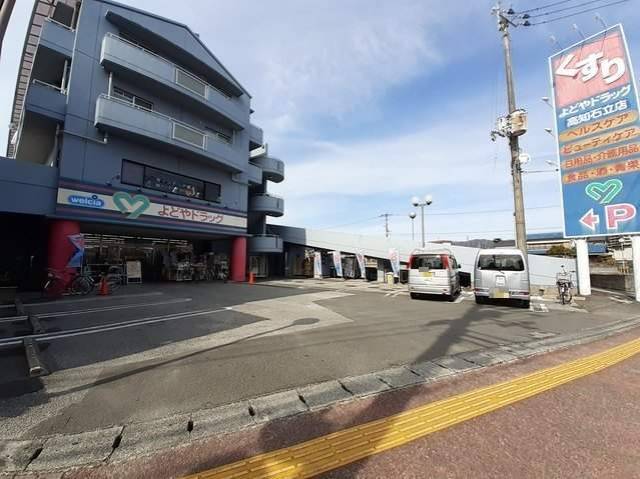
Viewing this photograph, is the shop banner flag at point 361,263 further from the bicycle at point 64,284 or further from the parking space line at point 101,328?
the bicycle at point 64,284

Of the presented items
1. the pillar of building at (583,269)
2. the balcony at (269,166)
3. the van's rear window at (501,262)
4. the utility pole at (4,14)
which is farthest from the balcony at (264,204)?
the utility pole at (4,14)

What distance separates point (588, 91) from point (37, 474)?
20.5m

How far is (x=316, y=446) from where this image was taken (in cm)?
261

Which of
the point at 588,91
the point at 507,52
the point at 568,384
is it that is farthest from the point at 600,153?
the point at 568,384

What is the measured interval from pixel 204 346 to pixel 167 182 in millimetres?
13555

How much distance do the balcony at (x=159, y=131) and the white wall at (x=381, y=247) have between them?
31.6 feet

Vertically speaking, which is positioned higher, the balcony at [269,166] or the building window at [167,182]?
the balcony at [269,166]

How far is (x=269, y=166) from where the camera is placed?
24.4 metres

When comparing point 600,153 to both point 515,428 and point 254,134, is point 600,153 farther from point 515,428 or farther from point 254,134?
point 254,134

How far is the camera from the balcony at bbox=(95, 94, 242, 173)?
13.4m

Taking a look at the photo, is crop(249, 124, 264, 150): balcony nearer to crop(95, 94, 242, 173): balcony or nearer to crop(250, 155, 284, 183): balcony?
crop(250, 155, 284, 183): balcony

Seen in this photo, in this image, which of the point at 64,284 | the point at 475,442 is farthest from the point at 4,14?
the point at 64,284

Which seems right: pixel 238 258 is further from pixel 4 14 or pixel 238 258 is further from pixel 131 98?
pixel 4 14

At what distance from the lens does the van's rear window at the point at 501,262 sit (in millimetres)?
10875
